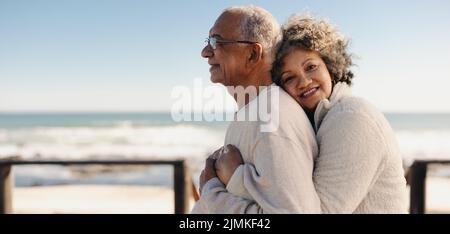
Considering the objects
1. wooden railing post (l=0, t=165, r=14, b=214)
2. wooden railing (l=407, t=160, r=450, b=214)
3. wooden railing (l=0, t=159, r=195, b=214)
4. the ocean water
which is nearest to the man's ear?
wooden railing (l=0, t=159, r=195, b=214)

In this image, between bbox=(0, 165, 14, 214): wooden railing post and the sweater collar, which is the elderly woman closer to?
the sweater collar

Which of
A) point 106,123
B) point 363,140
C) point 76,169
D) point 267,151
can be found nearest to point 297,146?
point 267,151

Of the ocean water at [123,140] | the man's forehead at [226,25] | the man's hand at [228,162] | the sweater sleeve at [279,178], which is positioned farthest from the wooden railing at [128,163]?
the ocean water at [123,140]

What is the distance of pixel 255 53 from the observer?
154 cm

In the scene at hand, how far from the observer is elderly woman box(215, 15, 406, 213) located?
1.29 meters

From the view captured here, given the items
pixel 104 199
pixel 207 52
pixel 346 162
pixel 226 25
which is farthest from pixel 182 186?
pixel 104 199

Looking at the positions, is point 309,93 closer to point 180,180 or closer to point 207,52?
point 207,52

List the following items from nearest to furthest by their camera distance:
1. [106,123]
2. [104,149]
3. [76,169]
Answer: [76,169]
[104,149]
[106,123]

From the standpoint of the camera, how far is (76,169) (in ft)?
49.2

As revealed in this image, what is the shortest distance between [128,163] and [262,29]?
1.99m

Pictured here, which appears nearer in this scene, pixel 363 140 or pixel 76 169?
pixel 363 140

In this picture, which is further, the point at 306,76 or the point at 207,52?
the point at 207,52
